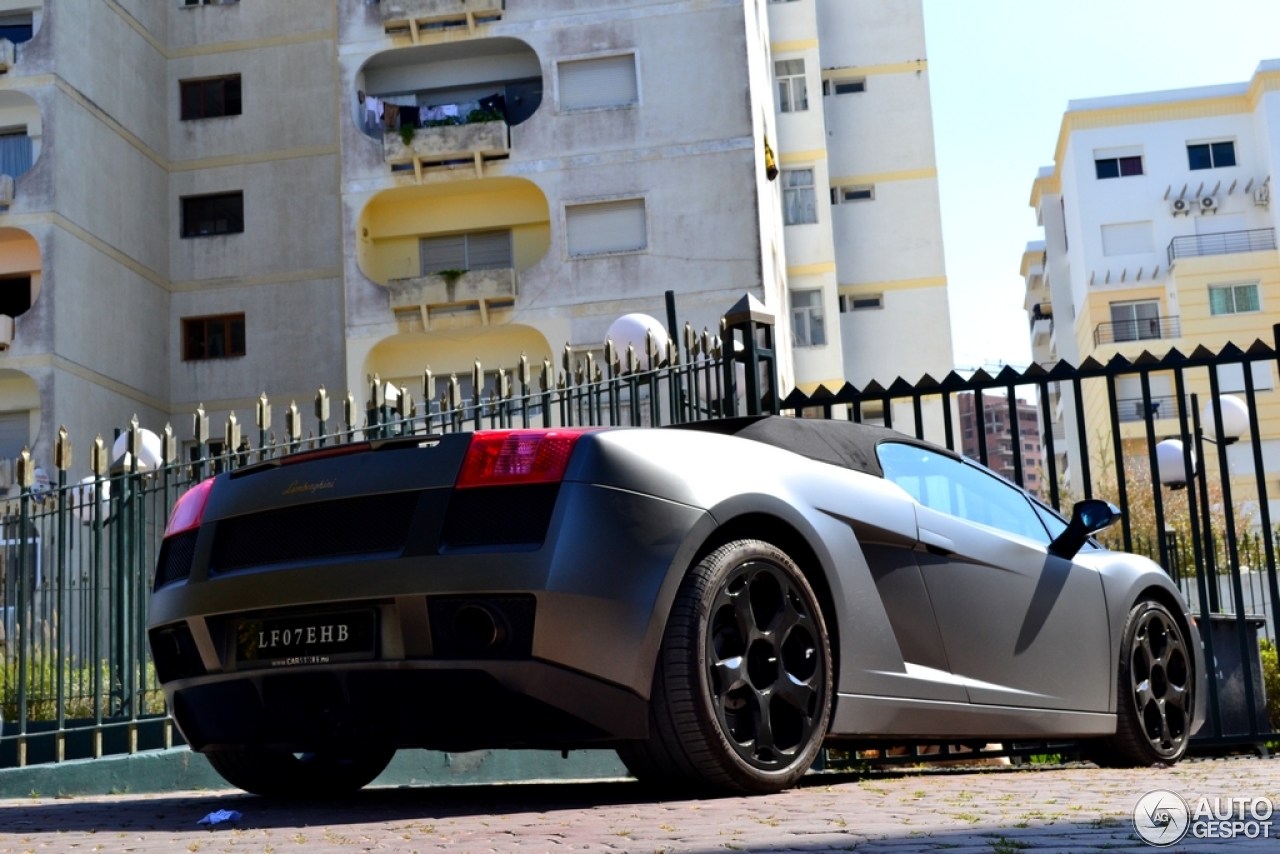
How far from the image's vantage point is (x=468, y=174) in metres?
32.4

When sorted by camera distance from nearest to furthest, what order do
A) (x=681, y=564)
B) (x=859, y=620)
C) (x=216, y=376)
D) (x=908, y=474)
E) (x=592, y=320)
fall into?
1. (x=681, y=564)
2. (x=859, y=620)
3. (x=908, y=474)
4. (x=592, y=320)
5. (x=216, y=376)

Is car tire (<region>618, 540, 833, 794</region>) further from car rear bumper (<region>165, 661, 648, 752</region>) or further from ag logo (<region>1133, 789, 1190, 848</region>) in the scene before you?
ag logo (<region>1133, 789, 1190, 848</region>)

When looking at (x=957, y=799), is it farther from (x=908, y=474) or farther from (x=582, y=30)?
(x=582, y=30)

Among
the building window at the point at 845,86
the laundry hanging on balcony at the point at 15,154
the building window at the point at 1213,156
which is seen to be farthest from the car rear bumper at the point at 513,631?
the building window at the point at 1213,156

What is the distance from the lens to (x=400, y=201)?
3350 centimetres

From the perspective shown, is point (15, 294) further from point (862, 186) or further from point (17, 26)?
point (862, 186)

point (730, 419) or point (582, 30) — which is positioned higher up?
point (582, 30)

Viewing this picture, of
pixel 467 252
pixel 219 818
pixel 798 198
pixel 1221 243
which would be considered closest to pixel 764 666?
pixel 219 818

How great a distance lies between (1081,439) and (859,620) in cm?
244

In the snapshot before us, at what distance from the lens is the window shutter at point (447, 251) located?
110ft

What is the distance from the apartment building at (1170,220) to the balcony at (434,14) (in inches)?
1057

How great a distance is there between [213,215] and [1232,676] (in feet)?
105

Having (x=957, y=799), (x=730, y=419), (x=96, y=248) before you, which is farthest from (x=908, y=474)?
(x=96, y=248)

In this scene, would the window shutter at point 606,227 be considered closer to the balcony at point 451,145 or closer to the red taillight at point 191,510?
the balcony at point 451,145
